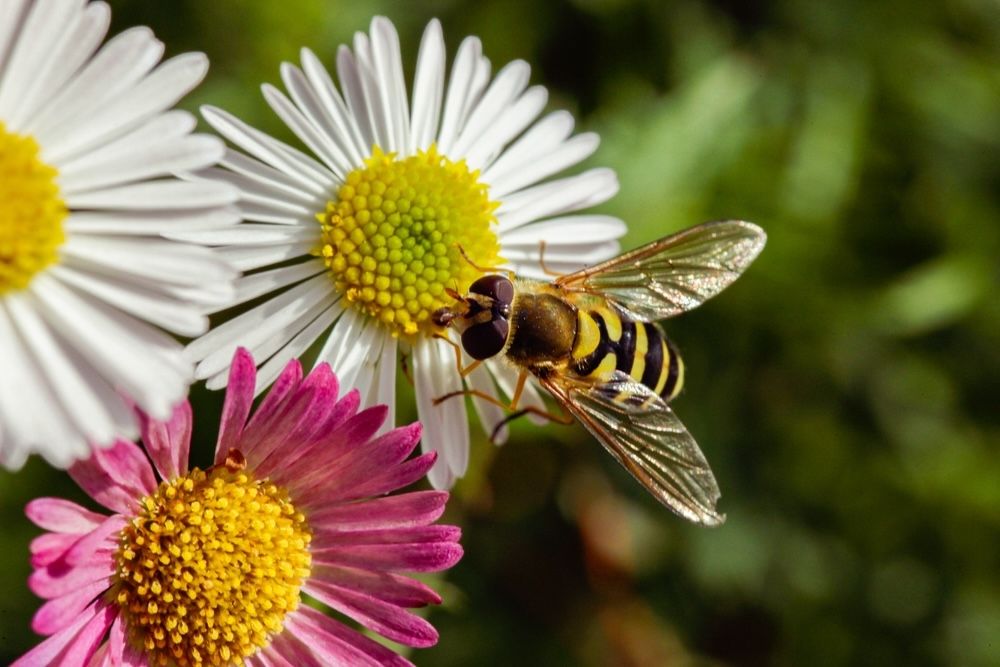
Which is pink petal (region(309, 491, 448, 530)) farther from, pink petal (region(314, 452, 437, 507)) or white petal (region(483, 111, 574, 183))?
white petal (region(483, 111, 574, 183))

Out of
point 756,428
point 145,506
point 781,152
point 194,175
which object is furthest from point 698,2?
point 145,506

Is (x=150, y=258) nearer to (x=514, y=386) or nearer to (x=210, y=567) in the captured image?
(x=210, y=567)

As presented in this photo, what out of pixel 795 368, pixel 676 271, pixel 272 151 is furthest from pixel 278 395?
pixel 795 368

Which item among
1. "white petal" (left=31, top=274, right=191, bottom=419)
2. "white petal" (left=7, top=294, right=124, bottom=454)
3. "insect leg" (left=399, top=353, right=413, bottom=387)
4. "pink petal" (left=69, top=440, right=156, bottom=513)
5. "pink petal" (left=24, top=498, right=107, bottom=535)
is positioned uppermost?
"insect leg" (left=399, top=353, right=413, bottom=387)

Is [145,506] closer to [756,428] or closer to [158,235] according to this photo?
[158,235]

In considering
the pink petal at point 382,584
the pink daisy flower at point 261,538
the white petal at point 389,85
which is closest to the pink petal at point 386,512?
the pink daisy flower at point 261,538

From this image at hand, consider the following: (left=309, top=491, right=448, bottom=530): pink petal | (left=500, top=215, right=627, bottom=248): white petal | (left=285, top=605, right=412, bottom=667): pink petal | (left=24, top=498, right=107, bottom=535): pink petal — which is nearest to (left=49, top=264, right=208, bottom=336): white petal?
(left=24, top=498, right=107, bottom=535): pink petal

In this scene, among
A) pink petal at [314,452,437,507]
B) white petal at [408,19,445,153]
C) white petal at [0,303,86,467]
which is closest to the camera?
white petal at [0,303,86,467]
